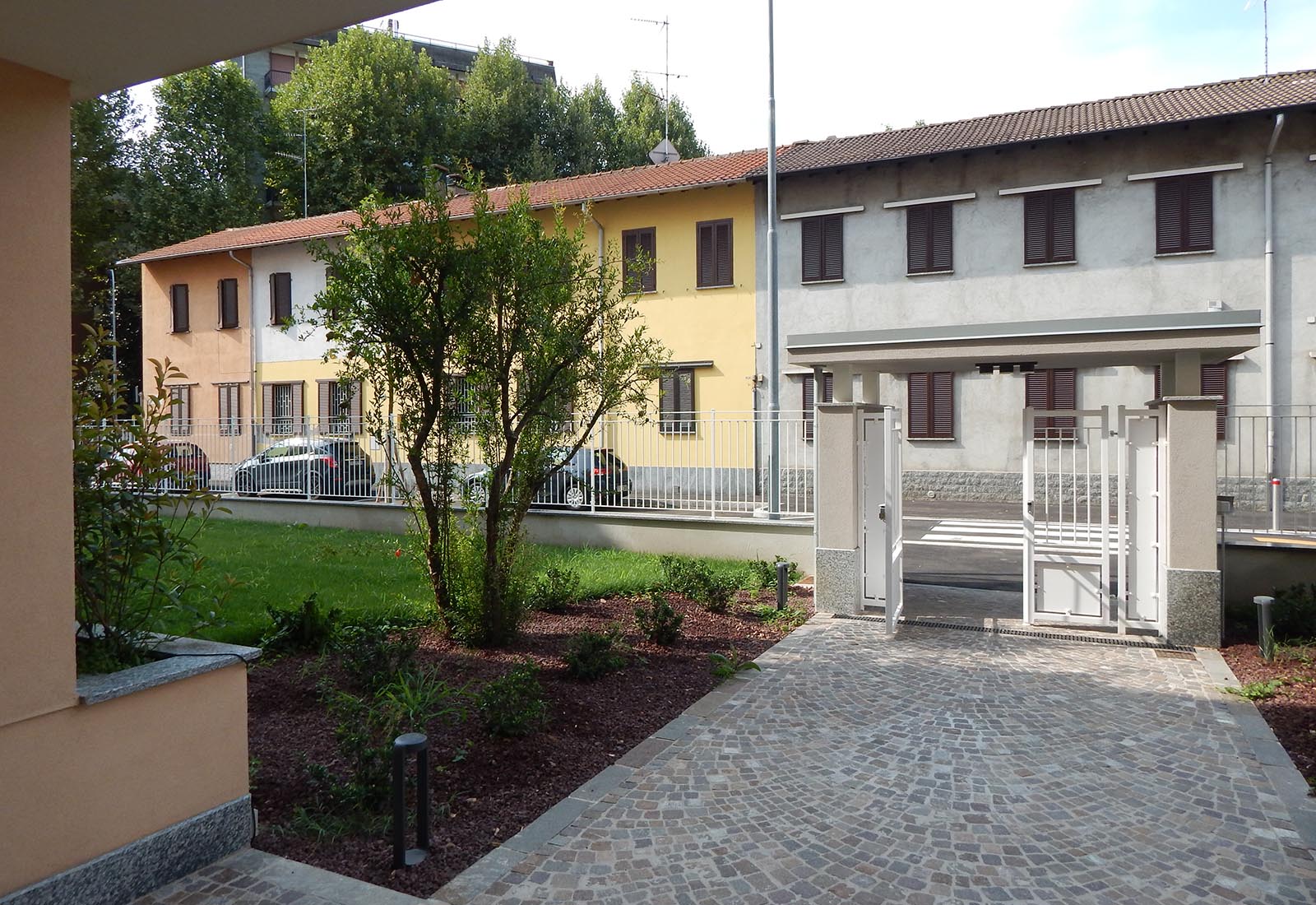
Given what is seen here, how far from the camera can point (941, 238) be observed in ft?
68.4

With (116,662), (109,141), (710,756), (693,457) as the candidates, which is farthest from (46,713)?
(109,141)

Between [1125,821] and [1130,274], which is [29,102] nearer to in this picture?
[1125,821]

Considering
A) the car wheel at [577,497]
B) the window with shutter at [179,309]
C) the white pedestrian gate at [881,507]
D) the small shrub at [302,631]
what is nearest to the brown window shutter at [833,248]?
the car wheel at [577,497]

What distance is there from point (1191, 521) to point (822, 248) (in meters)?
15.3

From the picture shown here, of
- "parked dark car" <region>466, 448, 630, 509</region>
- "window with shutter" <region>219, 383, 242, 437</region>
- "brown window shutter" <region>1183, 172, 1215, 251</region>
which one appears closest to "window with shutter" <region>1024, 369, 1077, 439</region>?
"brown window shutter" <region>1183, 172, 1215, 251</region>

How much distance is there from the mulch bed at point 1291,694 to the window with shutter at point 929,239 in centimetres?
1439

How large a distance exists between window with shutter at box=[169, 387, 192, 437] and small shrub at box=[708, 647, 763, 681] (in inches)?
169

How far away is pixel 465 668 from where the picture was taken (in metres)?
6.86

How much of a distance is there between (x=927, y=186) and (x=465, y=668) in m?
18.0

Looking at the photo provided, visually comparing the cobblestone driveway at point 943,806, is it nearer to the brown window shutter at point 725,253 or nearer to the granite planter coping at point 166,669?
the granite planter coping at point 166,669

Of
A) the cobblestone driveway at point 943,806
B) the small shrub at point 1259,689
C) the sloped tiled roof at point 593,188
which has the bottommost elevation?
the cobblestone driveway at point 943,806

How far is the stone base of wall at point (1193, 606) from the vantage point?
7.88 metres

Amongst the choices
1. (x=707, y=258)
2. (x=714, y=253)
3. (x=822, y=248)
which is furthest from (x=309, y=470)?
(x=822, y=248)

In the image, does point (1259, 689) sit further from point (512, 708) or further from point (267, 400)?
point (267, 400)
